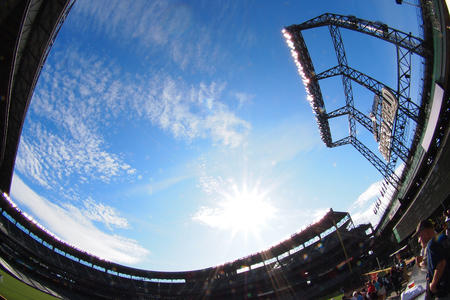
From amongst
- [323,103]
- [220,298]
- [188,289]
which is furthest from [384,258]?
[188,289]

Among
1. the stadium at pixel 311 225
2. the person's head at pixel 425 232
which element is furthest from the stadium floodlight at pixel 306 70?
the person's head at pixel 425 232

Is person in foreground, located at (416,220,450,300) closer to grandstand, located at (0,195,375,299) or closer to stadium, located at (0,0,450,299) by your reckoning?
stadium, located at (0,0,450,299)

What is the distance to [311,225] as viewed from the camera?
38.1m

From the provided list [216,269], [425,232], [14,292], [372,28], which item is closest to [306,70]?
[372,28]

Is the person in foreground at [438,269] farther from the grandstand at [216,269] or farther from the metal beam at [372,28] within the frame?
the grandstand at [216,269]

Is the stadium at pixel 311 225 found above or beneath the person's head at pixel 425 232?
above

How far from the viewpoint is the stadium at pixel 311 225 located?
13.3 m

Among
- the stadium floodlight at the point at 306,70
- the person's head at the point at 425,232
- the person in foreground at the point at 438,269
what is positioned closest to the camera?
the person in foreground at the point at 438,269

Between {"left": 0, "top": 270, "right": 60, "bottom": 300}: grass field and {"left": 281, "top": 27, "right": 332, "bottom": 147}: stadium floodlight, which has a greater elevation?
{"left": 281, "top": 27, "right": 332, "bottom": 147}: stadium floodlight

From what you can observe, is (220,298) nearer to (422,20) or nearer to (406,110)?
(406,110)

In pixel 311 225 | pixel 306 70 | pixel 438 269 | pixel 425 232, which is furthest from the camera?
pixel 311 225

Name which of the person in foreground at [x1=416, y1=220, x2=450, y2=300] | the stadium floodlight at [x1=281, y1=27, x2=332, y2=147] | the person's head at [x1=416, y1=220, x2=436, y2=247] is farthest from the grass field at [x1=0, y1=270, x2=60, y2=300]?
the stadium floodlight at [x1=281, y1=27, x2=332, y2=147]

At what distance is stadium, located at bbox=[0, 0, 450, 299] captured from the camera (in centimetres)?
1327

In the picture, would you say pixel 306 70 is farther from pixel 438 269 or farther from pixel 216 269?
pixel 216 269
